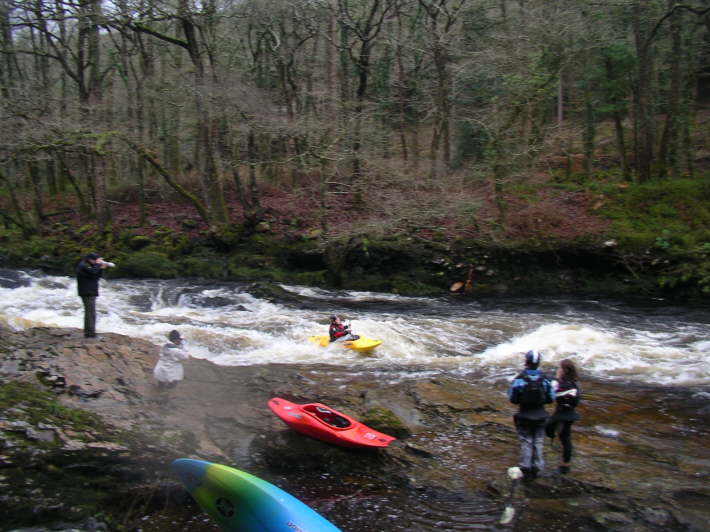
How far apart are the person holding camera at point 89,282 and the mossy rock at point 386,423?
15.5 ft

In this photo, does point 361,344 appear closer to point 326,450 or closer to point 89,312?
point 326,450

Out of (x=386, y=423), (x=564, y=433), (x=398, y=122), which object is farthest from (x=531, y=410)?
(x=398, y=122)

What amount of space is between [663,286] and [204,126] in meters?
14.9

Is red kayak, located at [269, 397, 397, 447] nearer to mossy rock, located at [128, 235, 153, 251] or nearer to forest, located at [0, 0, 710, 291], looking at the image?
forest, located at [0, 0, 710, 291]

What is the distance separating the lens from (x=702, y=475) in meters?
6.37

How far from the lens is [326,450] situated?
21.7ft

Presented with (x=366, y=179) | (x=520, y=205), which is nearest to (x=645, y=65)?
(x=520, y=205)

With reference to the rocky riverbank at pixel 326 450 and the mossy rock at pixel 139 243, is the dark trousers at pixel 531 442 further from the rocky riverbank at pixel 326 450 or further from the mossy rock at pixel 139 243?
the mossy rock at pixel 139 243

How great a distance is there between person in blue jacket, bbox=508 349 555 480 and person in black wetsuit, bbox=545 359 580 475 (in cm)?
20

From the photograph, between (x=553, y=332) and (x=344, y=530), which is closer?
(x=344, y=530)

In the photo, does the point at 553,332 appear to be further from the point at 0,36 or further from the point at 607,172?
the point at 0,36

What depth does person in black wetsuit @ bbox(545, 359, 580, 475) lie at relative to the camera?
623 centimetres

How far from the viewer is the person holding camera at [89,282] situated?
30.5ft

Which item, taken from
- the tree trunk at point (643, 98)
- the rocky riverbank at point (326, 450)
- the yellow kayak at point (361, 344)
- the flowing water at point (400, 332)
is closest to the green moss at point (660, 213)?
the tree trunk at point (643, 98)
